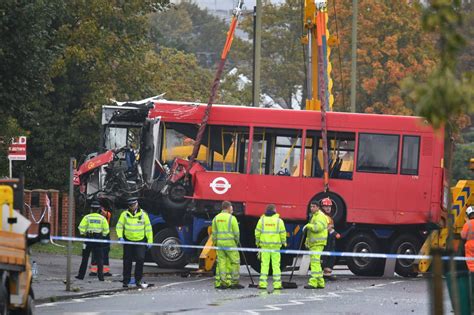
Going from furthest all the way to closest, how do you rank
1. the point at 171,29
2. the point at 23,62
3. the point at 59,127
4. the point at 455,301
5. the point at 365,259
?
the point at 171,29
the point at 59,127
the point at 365,259
the point at 23,62
the point at 455,301

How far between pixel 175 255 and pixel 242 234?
4.79 feet

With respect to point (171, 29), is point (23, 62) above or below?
below

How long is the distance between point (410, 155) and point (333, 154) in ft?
5.25

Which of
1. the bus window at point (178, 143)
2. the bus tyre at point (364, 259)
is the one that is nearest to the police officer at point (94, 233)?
the bus window at point (178, 143)

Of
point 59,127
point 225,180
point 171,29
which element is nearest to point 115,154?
point 225,180

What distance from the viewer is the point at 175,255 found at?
90.1ft

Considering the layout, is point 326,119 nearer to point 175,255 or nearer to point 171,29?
point 175,255

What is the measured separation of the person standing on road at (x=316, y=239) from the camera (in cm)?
2328

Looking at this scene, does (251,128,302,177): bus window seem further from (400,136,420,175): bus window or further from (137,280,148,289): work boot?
(137,280,148,289): work boot

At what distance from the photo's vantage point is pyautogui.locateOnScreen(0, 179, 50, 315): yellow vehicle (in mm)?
14289

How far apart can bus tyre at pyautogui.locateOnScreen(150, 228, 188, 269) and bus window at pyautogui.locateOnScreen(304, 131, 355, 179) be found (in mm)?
3061

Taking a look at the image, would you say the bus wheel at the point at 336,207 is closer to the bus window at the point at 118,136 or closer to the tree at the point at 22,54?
the bus window at the point at 118,136

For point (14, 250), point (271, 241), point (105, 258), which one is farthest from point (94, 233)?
point (14, 250)

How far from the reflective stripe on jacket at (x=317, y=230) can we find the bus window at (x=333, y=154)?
3839mm
